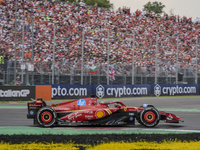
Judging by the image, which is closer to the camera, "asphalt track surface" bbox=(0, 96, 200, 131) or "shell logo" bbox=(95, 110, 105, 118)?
"shell logo" bbox=(95, 110, 105, 118)

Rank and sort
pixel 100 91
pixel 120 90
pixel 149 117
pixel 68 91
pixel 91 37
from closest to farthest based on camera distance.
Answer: pixel 149 117 → pixel 68 91 → pixel 100 91 → pixel 120 90 → pixel 91 37

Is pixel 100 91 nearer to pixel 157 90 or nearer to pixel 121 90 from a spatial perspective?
pixel 121 90

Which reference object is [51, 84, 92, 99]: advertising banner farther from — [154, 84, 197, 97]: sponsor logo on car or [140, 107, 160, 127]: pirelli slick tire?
[140, 107, 160, 127]: pirelli slick tire

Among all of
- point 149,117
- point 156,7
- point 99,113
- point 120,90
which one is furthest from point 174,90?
point 156,7

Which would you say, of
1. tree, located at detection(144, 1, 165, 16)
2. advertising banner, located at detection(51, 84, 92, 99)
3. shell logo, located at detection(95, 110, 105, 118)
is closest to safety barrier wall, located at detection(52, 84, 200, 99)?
advertising banner, located at detection(51, 84, 92, 99)

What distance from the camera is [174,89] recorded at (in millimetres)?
30406

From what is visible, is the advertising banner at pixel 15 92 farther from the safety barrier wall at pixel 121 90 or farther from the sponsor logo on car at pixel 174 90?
the sponsor logo on car at pixel 174 90

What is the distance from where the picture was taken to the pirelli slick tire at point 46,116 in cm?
968

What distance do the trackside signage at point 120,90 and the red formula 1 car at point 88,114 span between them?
15.5 meters

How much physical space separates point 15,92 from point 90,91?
19.7 ft

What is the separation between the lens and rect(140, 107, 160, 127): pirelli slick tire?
9.85 metres

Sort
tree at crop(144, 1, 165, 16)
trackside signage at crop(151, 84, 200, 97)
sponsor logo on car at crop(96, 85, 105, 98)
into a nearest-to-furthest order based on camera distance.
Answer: sponsor logo on car at crop(96, 85, 105, 98)
trackside signage at crop(151, 84, 200, 97)
tree at crop(144, 1, 165, 16)

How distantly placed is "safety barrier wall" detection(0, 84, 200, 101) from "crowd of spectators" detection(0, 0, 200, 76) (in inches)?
82.2

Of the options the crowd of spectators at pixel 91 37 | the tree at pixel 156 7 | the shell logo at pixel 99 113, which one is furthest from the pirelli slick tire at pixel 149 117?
the tree at pixel 156 7
